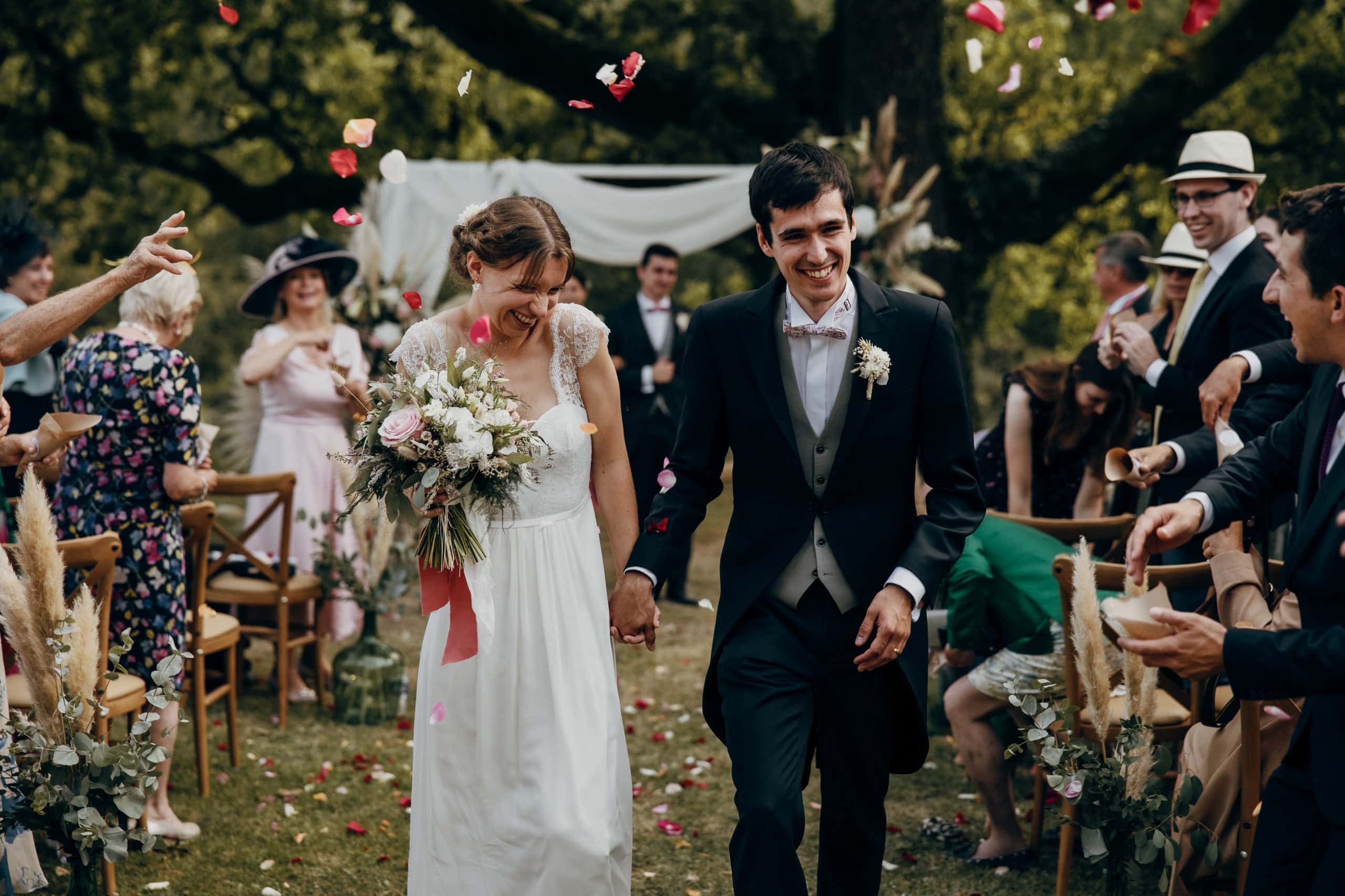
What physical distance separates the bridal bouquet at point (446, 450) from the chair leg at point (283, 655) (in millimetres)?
3232

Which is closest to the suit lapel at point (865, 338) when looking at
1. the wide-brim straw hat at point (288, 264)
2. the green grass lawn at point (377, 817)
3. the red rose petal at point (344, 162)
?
the red rose petal at point (344, 162)

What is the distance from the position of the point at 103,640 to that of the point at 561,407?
81.7 inches

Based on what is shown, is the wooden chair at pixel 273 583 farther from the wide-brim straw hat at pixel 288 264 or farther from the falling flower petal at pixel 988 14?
the falling flower petal at pixel 988 14

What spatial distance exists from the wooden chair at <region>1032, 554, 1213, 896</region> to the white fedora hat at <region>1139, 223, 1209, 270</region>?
2.60 metres

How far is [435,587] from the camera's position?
3.54m

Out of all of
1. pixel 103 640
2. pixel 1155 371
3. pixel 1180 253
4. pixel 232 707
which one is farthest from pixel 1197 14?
pixel 232 707

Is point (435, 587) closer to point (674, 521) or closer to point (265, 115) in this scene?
point (674, 521)

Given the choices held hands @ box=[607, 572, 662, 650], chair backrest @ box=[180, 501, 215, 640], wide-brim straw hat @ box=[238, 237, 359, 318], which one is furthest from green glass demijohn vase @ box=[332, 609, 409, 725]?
held hands @ box=[607, 572, 662, 650]

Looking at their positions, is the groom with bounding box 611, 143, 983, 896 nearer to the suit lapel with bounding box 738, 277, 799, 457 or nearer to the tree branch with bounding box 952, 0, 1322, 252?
the suit lapel with bounding box 738, 277, 799, 457

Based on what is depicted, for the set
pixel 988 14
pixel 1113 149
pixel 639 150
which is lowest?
pixel 988 14

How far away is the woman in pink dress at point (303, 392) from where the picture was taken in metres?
7.23

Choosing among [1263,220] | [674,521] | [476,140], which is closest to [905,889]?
[674,521]

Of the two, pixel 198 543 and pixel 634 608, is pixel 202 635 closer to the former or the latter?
pixel 198 543

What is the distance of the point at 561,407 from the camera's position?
12.2ft
